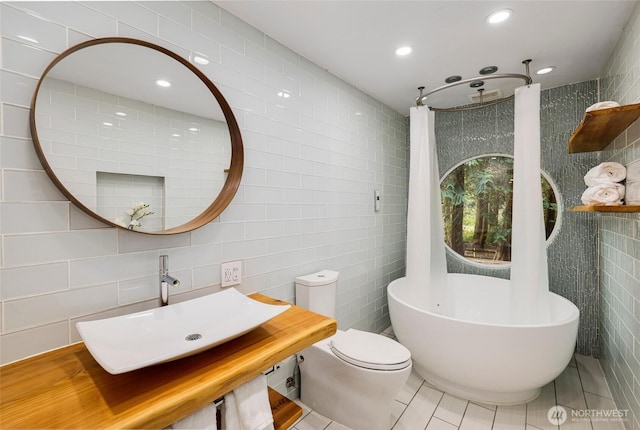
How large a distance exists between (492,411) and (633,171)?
1.74 meters

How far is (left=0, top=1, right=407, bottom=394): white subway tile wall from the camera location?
3.44 feet

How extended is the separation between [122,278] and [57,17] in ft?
3.48

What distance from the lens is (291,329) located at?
1316 millimetres

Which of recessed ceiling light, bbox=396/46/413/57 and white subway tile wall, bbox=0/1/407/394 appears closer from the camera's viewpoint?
white subway tile wall, bbox=0/1/407/394

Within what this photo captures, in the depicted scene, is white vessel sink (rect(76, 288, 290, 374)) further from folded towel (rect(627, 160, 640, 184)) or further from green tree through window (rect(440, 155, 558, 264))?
green tree through window (rect(440, 155, 558, 264))

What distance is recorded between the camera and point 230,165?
1696 mm

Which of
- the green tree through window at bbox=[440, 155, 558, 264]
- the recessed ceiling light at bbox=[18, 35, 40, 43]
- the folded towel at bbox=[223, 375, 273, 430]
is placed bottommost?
the folded towel at bbox=[223, 375, 273, 430]

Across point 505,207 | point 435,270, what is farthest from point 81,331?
point 505,207

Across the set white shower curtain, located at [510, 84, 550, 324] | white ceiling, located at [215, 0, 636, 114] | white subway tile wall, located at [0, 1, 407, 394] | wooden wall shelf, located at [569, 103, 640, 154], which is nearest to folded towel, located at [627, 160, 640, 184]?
wooden wall shelf, located at [569, 103, 640, 154]

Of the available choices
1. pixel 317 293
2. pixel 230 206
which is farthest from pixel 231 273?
pixel 317 293

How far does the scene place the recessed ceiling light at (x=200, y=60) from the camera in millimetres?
1553

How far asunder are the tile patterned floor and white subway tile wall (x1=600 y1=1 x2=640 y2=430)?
120mm

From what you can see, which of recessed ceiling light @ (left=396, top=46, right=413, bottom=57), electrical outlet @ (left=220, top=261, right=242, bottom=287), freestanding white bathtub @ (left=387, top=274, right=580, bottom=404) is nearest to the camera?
electrical outlet @ (left=220, top=261, right=242, bottom=287)

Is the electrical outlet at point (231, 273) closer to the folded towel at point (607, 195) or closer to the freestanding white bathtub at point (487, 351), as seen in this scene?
the freestanding white bathtub at point (487, 351)
